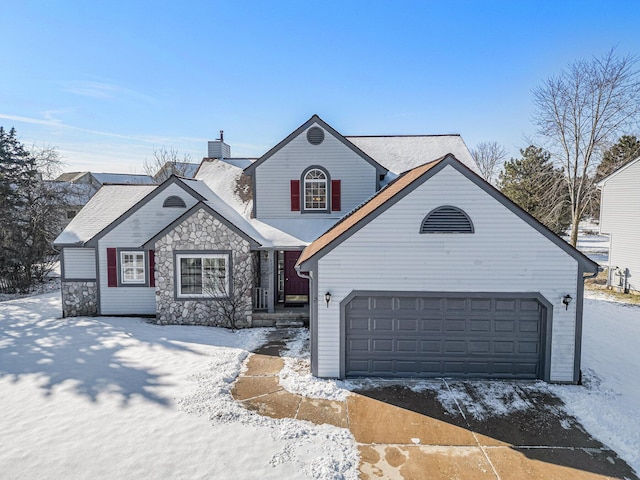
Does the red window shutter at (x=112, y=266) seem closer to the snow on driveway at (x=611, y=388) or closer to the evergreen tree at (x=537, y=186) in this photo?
the snow on driveway at (x=611, y=388)

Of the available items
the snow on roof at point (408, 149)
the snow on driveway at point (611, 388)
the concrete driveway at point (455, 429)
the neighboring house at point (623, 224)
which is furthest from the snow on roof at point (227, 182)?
the neighboring house at point (623, 224)

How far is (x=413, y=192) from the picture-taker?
8094mm

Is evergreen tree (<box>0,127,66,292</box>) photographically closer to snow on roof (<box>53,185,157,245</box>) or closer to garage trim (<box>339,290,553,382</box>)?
snow on roof (<box>53,185,157,245</box>)

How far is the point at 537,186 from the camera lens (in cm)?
2991

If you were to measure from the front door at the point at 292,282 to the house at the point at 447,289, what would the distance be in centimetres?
561

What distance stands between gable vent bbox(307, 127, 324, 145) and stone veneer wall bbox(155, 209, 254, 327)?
Result: 4.52m

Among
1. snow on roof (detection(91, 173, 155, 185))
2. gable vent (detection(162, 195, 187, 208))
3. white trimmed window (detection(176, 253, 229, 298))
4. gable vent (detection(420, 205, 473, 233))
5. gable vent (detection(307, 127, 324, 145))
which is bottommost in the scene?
white trimmed window (detection(176, 253, 229, 298))

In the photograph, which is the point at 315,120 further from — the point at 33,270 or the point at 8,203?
the point at 8,203

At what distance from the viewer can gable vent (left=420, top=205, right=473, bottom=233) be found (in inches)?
319

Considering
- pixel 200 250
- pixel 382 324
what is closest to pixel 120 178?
pixel 200 250

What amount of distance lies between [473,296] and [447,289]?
58cm

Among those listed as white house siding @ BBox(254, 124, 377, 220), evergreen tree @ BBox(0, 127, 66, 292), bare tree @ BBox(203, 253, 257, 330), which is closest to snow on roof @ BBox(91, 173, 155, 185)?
evergreen tree @ BBox(0, 127, 66, 292)

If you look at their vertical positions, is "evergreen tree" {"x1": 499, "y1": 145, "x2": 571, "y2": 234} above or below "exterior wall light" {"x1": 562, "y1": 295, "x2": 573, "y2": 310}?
above

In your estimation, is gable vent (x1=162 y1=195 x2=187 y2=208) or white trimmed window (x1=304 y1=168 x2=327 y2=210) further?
white trimmed window (x1=304 y1=168 x2=327 y2=210)
